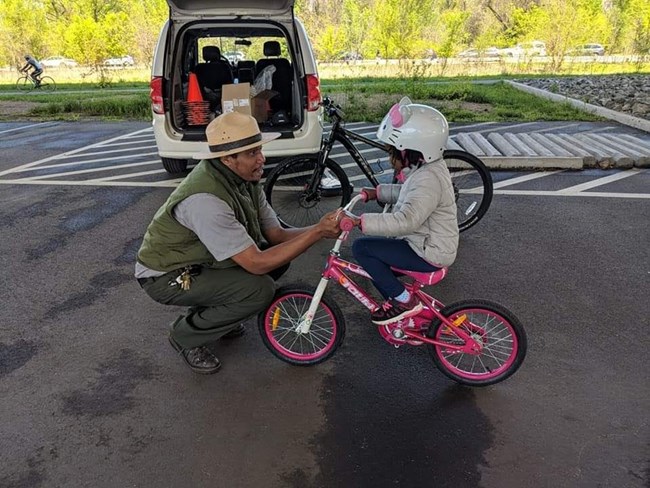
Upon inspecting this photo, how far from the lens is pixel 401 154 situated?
2715mm

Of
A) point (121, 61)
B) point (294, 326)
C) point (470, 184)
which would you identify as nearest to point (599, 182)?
point (470, 184)

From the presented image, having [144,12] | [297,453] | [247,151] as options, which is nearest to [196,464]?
[297,453]

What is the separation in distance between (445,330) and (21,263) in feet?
11.7

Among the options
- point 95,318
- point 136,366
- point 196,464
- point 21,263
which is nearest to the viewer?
point 196,464

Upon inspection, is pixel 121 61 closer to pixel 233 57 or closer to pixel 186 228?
pixel 233 57

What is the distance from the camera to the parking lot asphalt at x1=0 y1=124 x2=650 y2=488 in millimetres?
2240

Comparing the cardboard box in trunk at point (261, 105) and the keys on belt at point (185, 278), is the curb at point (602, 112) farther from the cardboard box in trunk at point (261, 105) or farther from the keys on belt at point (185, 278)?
the keys on belt at point (185, 278)

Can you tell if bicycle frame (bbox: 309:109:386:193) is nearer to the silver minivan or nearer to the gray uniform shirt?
the silver minivan

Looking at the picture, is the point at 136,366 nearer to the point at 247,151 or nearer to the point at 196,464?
the point at 196,464

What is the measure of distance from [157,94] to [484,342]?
4449mm

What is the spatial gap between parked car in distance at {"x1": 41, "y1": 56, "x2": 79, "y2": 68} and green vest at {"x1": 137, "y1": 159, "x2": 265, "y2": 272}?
32.6 meters

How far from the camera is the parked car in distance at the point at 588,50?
24.3 metres

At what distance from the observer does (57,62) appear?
3366 centimetres

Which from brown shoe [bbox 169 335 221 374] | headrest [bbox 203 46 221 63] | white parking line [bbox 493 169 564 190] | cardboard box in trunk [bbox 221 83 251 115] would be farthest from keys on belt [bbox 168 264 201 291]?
headrest [bbox 203 46 221 63]
